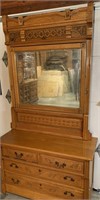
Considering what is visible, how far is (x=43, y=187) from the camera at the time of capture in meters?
1.40

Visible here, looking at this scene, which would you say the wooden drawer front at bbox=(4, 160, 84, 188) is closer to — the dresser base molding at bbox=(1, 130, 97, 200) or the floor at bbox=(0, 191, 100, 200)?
the dresser base molding at bbox=(1, 130, 97, 200)

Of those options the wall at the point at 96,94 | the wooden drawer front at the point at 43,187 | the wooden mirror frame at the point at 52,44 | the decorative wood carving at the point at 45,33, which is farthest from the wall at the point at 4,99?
the wall at the point at 96,94

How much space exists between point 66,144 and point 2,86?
879 mm

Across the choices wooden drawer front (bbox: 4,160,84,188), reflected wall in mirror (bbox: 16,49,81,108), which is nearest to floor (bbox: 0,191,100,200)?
wooden drawer front (bbox: 4,160,84,188)

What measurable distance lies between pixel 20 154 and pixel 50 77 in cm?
64

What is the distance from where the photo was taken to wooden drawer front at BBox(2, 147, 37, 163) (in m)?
1.36

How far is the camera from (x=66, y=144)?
1352mm

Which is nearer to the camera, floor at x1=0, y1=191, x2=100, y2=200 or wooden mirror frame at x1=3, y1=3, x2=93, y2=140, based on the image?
wooden mirror frame at x1=3, y1=3, x2=93, y2=140

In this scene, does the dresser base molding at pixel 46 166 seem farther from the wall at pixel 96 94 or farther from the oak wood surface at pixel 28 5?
the oak wood surface at pixel 28 5

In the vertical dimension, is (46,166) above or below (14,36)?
below

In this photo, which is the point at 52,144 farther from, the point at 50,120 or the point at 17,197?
the point at 17,197

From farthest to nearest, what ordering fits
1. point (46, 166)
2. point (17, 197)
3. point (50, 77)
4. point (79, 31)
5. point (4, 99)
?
point (4, 99) → point (17, 197) → point (50, 77) → point (46, 166) → point (79, 31)

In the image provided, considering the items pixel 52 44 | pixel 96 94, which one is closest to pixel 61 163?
pixel 96 94

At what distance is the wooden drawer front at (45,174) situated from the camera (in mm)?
1282
